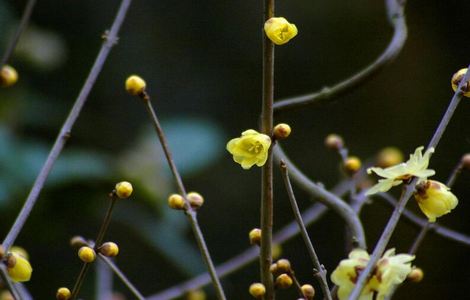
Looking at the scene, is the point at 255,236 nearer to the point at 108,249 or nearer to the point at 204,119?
the point at 108,249

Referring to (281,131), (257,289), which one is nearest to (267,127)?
(281,131)

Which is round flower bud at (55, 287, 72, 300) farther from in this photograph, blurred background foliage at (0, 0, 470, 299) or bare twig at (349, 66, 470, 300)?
blurred background foliage at (0, 0, 470, 299)

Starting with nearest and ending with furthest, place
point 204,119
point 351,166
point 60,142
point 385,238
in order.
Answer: point 385,238 → point 60,142 → point 351,166 → point 204,119

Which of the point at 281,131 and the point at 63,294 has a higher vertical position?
the point at 281,131

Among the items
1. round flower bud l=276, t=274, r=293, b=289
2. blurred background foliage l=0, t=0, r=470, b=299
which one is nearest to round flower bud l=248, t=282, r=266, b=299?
round flower bud l=276, t=274, r=293, b=289

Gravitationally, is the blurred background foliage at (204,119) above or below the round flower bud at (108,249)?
above

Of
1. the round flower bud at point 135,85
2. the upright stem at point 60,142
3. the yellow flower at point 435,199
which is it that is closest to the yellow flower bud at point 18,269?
the upright stem at point 60,142

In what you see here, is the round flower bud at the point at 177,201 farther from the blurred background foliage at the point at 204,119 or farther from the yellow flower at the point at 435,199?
the blurred background foliage at the point at 204,119
